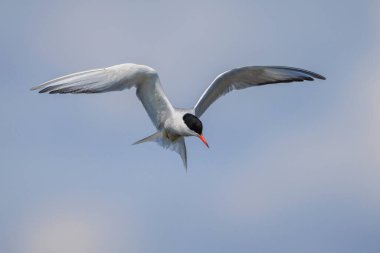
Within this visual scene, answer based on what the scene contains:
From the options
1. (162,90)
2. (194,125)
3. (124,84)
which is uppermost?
(124,84)

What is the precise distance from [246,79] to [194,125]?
154 centimetres

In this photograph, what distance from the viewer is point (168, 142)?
11078mm

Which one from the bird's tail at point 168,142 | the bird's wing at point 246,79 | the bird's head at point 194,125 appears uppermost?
the bird's wing at point 246,79

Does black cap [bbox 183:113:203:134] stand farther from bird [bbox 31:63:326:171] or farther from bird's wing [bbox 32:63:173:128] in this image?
bird's wing [bbox 32:63:173:128]

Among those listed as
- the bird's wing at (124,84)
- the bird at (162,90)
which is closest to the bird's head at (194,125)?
the bird at (162,90)

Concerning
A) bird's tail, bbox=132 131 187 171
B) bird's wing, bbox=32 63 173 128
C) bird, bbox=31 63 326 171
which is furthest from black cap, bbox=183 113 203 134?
bird's tail, bbox=132 131 187 171

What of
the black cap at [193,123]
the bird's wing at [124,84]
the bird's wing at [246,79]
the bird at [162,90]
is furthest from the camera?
the bird's wing at [246,79]

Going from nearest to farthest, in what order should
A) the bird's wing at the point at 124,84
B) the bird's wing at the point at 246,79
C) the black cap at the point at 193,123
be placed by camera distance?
1. the bird's wing at the point at 124,84
2. the black cap at the point at 193,123
3. the bird's wing at the point at 246,79

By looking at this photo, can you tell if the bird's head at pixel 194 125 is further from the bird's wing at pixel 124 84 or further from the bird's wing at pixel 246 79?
the bird's wing at pixel 246 79

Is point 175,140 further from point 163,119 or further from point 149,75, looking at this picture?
point 149,75

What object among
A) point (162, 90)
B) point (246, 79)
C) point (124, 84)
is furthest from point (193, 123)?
point (246, 79)

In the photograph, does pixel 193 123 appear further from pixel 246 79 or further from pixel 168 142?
pixel 246 79

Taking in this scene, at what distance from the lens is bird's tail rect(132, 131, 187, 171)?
36.1 ft

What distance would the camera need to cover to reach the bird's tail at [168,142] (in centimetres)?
1102
